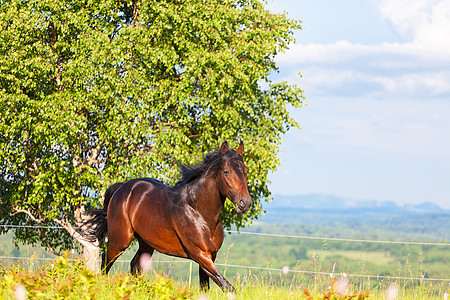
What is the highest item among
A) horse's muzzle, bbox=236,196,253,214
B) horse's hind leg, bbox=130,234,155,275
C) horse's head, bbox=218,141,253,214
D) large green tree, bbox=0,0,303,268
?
large green tree, bbox=0,0,303,268

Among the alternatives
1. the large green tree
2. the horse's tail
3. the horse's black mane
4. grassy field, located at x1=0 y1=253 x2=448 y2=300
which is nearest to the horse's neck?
the horse's black mane

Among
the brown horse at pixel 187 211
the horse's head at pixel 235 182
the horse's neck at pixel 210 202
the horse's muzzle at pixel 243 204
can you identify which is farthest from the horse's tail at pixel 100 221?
the horse's muzzle at pixel 243 204

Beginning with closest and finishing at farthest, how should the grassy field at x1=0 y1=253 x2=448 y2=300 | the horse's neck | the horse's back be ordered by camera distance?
1. the grassy field at x1=0 y1=253 x2=448 y2=300
2. the horse's neck
3. the horse's back

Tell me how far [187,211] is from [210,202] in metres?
0.38

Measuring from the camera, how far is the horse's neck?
7.12 m

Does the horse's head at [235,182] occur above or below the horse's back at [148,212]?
above

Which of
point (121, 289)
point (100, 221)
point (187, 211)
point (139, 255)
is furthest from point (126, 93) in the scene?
point (121, 289)

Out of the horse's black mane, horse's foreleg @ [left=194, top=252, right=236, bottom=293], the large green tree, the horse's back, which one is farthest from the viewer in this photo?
the large green tree

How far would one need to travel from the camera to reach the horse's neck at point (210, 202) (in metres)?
7.12

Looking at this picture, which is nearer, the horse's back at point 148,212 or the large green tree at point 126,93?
the horse's back at point 148,212

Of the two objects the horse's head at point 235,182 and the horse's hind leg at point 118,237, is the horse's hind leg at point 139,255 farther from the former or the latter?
the horse's head at point 235,182

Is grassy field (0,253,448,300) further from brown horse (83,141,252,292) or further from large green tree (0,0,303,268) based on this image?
large green tree (0,0,303,268)

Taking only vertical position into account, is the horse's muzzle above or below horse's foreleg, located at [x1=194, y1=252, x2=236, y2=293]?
above

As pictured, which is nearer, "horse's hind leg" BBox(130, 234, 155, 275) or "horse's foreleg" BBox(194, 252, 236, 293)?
"horse's foreleg" BBox(194, 252, 236, 293)
